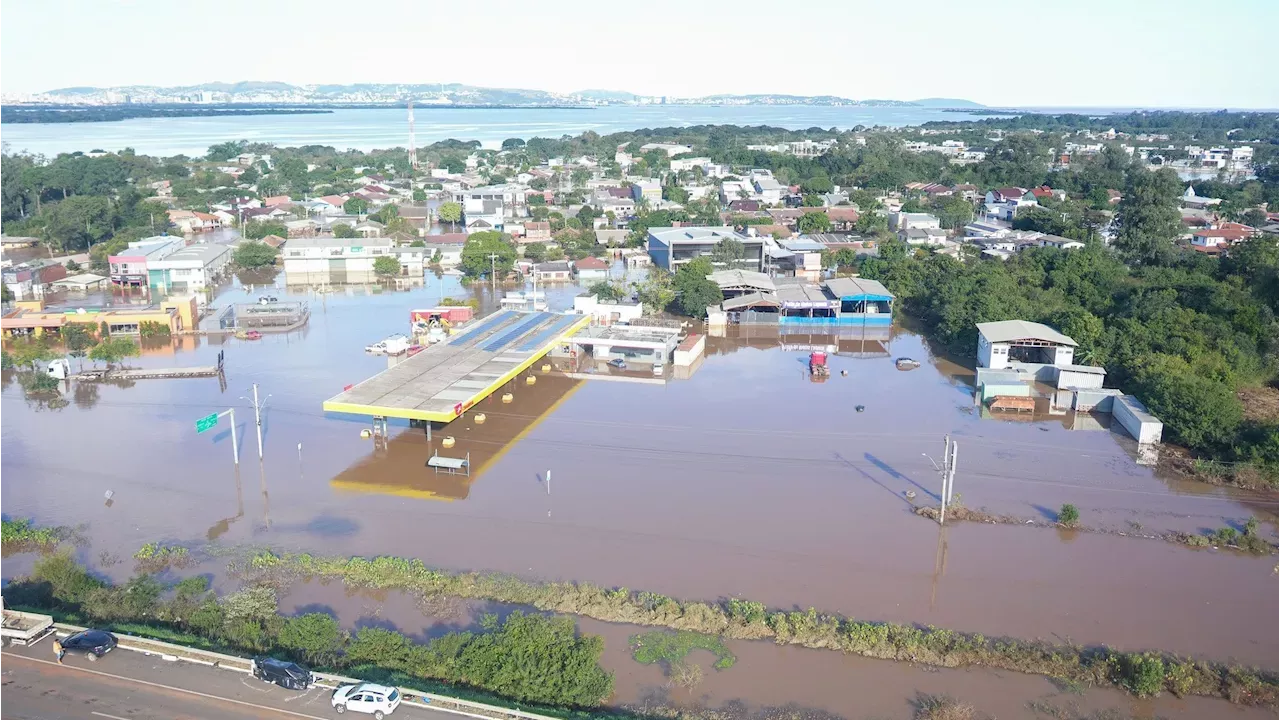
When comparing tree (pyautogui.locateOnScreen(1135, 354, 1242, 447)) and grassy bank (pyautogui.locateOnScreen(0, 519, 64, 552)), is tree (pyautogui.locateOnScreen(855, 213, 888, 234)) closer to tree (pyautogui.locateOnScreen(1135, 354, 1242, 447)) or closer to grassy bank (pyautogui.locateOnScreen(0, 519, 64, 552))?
tree (pyautogui.locateOnScreen(1135, 354, 1242, 447))

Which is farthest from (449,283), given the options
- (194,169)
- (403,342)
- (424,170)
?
(194,169)

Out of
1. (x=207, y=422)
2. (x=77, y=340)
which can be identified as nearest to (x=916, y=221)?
(x=77, y=340)

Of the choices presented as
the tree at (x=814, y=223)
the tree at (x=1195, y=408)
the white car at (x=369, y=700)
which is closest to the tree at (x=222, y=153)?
the tree at (x=814, y=223)

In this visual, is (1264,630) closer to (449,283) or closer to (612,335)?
(612,335)

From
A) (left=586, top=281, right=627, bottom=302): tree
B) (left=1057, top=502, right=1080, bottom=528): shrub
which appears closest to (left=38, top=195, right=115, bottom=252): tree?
(left=586, top=281, right=627, bottom=302): tree

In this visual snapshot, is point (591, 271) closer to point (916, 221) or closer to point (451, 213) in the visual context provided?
point (451, 213)

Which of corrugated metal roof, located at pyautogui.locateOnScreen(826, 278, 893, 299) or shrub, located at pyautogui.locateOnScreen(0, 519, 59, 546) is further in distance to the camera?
corrugated metal roof, located at pyautogui.locateOnScreen(826, 278, 893, 299)
